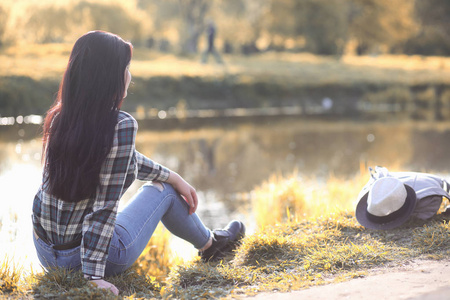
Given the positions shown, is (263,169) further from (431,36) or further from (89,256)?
(431,36)

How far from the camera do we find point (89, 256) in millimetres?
2844

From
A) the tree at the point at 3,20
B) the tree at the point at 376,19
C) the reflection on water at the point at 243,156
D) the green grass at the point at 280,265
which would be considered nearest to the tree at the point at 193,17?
the tree at the point at 376,19

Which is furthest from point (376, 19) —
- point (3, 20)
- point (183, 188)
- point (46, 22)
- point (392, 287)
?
point (392, 287)

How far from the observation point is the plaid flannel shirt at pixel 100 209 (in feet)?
9.30

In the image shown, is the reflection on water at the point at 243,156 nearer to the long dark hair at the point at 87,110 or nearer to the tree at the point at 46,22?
the long dark hair at the point at 87,110

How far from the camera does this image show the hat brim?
3959 millimetres

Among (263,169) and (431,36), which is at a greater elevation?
(431,36)

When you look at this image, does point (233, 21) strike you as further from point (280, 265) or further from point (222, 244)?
point (280, 265)

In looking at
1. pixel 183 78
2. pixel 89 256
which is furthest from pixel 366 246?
pixel 183 78

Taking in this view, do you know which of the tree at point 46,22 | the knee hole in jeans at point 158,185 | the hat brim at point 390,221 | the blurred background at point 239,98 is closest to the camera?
the knee hole in jeans at point 158,185

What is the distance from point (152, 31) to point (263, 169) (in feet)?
98.0

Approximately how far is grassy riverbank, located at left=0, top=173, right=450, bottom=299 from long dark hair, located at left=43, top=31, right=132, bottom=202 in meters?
0.55

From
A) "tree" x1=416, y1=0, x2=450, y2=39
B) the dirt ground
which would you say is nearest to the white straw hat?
the dirt ground

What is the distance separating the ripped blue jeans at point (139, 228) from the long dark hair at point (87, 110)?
0.36 m
